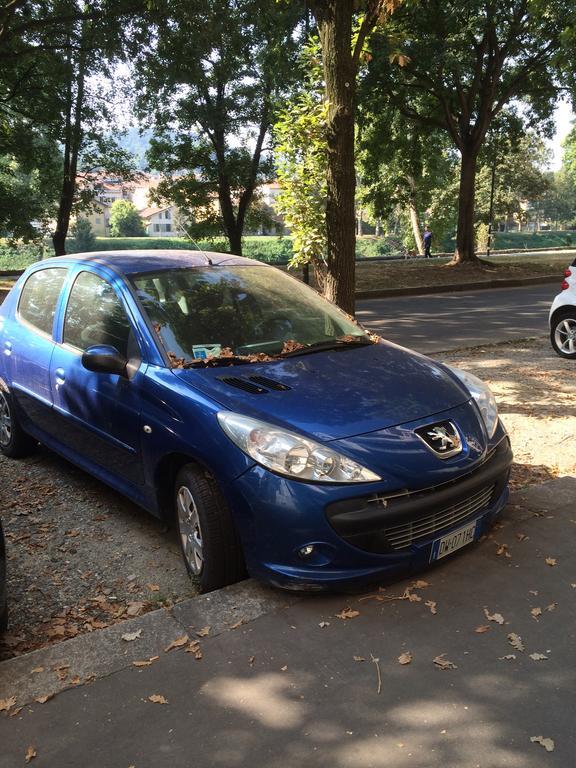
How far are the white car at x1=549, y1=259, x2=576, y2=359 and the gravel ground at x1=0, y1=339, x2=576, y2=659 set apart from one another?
2.56 metres

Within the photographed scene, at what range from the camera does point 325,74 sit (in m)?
6.15

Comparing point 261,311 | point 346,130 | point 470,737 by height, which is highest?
point 346,130

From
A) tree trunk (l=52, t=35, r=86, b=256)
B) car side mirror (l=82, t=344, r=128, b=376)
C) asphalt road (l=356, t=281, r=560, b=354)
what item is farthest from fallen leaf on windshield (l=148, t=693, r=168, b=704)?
tree trunk (l=52, t=35, r=86, b=256)

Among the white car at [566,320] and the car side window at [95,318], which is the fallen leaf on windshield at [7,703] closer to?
the car side window at [95,318]

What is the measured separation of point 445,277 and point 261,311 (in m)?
17.9

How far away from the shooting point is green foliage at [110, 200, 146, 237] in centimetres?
10888

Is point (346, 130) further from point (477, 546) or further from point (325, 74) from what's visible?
point (477, 546)

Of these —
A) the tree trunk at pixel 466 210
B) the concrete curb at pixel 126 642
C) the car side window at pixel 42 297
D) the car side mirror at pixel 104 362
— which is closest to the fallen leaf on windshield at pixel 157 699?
the concrete curb at pixel 126 642

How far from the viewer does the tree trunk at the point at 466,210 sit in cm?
2327

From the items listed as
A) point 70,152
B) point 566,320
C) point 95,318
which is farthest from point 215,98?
point 95,318

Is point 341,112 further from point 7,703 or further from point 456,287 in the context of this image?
point 456,287

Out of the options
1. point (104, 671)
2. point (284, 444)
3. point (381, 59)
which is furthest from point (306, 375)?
point (381, 59)

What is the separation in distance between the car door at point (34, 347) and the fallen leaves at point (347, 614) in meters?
2.54

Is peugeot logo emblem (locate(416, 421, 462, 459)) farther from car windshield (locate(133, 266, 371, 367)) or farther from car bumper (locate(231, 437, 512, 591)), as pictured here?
car windshield (locate(133, 266, 371, 367))
